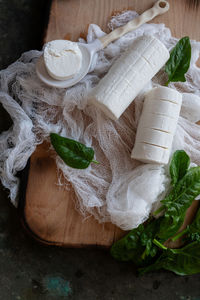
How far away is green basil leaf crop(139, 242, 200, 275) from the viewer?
1.56 metres

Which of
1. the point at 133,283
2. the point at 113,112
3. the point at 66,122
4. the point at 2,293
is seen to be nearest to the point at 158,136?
the point at 113,112

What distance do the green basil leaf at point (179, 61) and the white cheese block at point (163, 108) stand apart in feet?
0.57

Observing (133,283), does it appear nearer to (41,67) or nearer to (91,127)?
(91,127)

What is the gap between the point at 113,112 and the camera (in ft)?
4.78

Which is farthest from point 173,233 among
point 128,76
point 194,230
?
point 128,76

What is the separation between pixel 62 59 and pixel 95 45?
20 centimetres

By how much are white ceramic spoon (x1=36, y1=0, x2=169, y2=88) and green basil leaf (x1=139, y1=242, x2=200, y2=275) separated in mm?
874

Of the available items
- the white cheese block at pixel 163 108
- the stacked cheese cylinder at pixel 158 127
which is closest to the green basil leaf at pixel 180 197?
the stacked cheese cylinder at pixel 158 127

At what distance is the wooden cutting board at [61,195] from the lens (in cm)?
149

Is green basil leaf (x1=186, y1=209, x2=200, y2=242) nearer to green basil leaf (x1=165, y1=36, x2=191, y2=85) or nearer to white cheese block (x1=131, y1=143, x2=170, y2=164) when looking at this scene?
white cheese block (x1=131, y1=143, x2=170, y2=164)

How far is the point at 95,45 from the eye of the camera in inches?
62.2

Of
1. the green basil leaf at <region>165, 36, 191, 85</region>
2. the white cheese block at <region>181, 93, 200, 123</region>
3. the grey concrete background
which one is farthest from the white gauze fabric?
the grey concrete background

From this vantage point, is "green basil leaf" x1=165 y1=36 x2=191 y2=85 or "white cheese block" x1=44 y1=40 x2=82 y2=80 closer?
"white cheese block" x1=44 y1=40 x2=82 y2=80

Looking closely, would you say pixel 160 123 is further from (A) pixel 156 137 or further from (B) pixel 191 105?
(B) pixel 191 105
